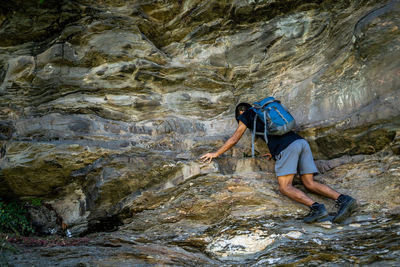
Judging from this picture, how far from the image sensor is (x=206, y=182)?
23.9ft

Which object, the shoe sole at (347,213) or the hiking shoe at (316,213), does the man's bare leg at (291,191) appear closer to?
the hiking shoe at (316,213)

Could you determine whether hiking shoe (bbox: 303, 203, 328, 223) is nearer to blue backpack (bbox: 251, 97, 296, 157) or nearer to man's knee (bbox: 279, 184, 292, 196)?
man's knee (bbox: 279, 184, 292, 196)

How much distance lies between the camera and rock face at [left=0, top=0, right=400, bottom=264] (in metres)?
7.13

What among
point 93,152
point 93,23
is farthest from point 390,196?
point 93,23

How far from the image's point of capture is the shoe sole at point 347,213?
6004 millimetres

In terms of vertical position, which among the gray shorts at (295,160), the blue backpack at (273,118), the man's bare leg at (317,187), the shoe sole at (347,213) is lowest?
the shoe sole at (347,213)

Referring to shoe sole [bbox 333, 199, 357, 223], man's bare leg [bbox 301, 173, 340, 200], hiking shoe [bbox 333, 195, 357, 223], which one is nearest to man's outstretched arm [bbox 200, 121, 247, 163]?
man's bare leg [bbox 301, 173, 340, 200]

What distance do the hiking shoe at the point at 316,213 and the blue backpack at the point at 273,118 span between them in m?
1.61

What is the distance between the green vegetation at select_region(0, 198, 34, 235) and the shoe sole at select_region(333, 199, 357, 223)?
6.34m

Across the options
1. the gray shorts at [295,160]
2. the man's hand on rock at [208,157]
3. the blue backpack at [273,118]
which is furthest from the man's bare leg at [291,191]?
the man's hand on rock at [208,157]

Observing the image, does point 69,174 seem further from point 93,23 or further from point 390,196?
point 390,196

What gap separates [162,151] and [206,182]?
4.71 ft

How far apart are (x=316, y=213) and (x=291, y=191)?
73 centimetres

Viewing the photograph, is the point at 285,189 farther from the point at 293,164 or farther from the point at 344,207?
the point at 344,207
